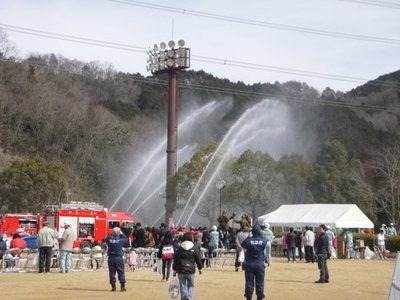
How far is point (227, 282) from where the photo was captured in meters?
20.8

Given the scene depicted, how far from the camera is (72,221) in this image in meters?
39.2

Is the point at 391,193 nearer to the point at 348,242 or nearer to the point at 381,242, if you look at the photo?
the point at 348,242

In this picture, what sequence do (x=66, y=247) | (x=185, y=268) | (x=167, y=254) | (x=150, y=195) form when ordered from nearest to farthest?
1. (x=185, y=268)
2. (x=167, y=254)
3. (x=66, y=247)
4. (x=150, y=195)

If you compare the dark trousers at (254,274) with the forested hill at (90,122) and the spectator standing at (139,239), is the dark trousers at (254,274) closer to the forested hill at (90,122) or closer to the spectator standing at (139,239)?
the spectator standing at (139,239)

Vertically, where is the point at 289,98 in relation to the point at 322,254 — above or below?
above

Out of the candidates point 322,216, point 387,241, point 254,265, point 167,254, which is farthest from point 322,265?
point 387,241

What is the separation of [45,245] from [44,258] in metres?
0.70

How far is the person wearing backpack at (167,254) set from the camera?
20.6 m

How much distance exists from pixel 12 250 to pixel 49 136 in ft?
178

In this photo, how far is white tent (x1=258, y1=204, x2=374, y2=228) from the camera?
38375mm

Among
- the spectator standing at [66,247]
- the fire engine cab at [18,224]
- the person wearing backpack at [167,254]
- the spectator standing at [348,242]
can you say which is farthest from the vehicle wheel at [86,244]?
the person wearing backpack at [167,254]

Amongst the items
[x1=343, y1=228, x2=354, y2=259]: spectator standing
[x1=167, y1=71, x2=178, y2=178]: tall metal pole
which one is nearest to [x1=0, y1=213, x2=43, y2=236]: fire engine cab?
[x1=343, y1=228, x2=354, y2=259]: spectator standing

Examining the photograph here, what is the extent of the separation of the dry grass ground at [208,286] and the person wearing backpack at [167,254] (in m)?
0.48

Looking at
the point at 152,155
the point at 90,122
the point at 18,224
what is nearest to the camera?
the point at 18,224
